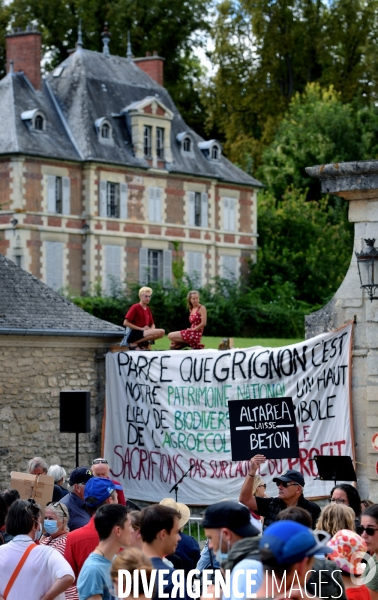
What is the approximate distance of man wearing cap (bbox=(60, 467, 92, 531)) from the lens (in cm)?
953

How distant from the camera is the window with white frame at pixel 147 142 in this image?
48.3 m

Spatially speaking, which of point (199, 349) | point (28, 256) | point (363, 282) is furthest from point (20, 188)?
point (363, 282)

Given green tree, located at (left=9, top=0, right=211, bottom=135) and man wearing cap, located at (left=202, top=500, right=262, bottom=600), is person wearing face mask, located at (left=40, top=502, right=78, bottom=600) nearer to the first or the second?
man wearing cap, located at (left=202, top=500, right=262, bottom=600)

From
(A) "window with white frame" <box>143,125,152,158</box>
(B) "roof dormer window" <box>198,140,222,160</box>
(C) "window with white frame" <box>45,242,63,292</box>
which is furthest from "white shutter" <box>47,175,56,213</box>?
(B) "roof dormer window" <box>198,140,222,160</box>

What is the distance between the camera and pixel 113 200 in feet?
154

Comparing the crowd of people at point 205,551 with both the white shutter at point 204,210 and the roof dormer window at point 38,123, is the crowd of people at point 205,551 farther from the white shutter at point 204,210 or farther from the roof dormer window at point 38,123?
the white shutter at point 204,210

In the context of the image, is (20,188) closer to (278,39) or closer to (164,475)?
(278,39)

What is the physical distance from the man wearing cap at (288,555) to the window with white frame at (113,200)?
41.9 meters

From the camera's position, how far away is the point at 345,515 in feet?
23.2

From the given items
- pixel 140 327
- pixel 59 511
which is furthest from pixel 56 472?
pixel 140 327

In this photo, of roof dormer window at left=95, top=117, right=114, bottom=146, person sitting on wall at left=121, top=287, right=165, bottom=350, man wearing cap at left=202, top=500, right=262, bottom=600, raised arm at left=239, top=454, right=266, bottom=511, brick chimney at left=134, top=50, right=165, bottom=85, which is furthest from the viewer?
brick chimney at left=134, top=50, right=165, bottom=85

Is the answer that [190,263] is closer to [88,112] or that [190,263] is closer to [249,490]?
[88,112]

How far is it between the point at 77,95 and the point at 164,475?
109 feet

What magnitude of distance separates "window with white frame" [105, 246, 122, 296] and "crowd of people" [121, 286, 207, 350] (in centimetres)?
2874
